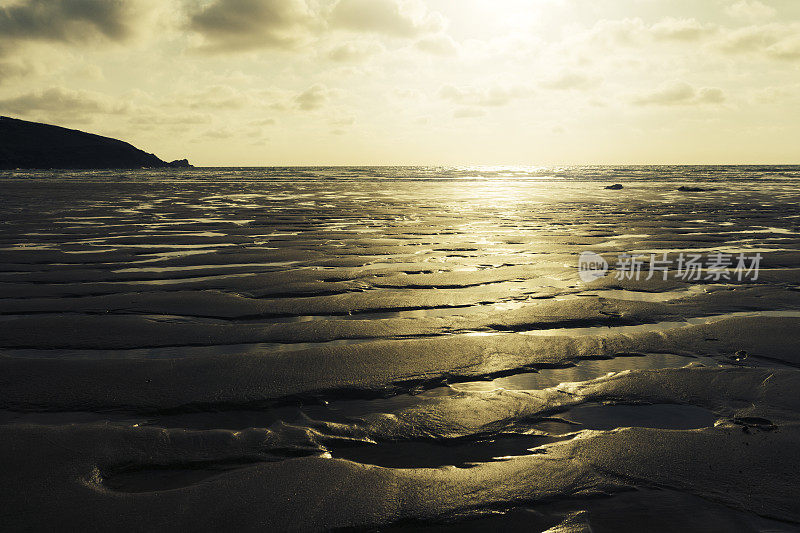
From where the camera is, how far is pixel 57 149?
136 metres

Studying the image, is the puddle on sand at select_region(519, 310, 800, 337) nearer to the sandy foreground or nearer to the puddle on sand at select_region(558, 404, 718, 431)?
the sandy foreground

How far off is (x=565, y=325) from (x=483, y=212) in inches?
531

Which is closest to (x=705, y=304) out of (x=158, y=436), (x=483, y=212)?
(x=158, y=436)

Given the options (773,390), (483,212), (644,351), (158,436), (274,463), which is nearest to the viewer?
(274,463)

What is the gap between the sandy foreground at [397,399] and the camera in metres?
2.43

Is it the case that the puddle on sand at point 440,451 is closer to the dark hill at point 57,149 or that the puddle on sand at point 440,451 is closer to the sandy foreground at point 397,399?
the sandy foreground at point 397,399

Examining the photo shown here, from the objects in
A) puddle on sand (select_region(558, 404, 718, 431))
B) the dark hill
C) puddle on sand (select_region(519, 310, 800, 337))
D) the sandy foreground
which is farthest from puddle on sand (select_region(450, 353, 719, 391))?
the dark hill

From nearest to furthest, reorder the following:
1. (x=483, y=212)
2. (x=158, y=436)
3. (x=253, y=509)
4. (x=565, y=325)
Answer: (x=253, y=509) < (x=158, y=436) < (x=565, y=325) < (x=483, y=212)

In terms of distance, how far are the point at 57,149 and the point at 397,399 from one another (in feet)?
554

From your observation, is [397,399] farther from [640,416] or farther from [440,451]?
[640,416]

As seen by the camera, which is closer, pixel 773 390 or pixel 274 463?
pixel 274 463

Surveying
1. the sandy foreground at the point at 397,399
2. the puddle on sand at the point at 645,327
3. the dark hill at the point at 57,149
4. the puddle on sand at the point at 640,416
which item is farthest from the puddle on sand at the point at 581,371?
the dark hill at the point at 57,149

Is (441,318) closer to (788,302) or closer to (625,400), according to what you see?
(625,400)

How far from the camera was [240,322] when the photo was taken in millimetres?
5488
